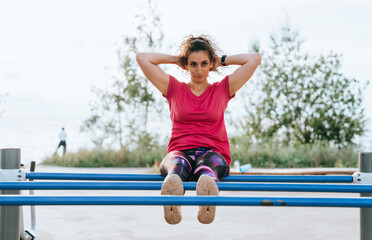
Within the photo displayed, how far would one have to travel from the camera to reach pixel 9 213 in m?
2.68

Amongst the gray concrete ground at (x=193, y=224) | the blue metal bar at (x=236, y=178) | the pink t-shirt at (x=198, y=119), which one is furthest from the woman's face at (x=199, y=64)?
the gray concrete ground at (x=193, y=224)

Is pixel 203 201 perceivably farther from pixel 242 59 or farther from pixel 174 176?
pixel 242 59

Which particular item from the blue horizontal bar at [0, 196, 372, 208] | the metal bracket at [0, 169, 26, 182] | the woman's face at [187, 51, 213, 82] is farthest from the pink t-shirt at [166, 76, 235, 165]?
the blue horizontal bar at [0, 196, 372, 208]

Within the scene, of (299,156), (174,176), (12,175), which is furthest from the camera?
(299,156)

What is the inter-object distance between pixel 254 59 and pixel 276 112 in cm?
954

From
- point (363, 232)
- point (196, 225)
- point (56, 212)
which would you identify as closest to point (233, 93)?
point (363, 232)

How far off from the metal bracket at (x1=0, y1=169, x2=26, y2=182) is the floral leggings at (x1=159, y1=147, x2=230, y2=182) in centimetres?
82

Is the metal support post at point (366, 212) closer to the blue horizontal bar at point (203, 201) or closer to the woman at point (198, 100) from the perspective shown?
the woman at point (198, 100)

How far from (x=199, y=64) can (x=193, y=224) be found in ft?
8.59

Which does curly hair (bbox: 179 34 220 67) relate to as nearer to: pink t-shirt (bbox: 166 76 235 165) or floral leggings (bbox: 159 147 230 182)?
pink t-shirt (bbox: 166 76 235 165)

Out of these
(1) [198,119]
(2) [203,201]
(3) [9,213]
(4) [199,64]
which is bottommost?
(3) [9,213]

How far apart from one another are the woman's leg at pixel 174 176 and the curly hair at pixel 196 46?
633mm

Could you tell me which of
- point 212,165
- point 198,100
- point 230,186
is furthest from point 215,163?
point 230,186

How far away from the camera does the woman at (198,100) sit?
271 cm
